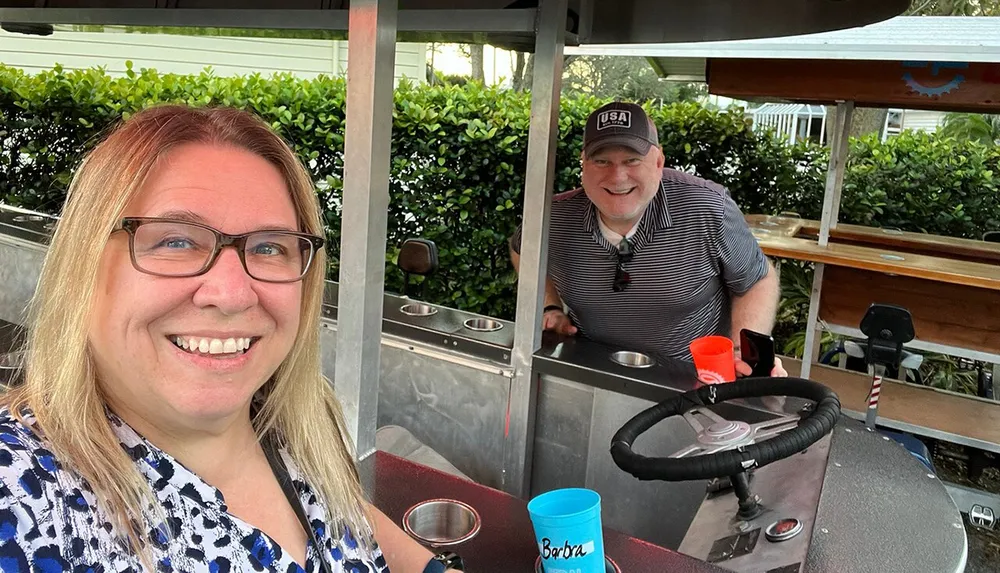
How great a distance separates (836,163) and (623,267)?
366 centimetres

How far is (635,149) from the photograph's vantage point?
3.27 metres

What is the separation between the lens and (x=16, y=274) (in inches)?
172

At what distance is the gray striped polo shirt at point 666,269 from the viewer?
327 centimetres

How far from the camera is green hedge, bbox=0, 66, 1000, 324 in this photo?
20.1 ft

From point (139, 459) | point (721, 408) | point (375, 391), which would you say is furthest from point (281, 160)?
point (721, 408)

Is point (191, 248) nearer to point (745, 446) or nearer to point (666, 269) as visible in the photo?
point (745, 446)

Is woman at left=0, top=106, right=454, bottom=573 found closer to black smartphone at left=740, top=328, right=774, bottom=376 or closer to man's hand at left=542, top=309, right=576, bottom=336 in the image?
black smartphone at left=740, top=328, right=774, bottom=376

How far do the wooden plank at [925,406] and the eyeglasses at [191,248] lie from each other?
15.2 feet

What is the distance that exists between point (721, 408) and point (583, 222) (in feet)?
4.27

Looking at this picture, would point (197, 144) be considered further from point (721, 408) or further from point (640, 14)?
point (640, 14)

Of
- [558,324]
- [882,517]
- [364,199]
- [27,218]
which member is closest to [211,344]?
[364,199]

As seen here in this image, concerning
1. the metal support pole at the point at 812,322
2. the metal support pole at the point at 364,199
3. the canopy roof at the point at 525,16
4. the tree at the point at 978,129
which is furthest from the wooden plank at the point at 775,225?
the tree at the point at 978,129

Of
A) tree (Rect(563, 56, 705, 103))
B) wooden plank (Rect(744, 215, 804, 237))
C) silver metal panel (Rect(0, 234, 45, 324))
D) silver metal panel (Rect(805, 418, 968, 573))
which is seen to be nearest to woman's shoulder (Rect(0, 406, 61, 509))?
silver metal panel (Rect(805, 418, 968, 573))

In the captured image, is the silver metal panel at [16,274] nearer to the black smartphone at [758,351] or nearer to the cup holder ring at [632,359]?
the cup holder ring at [632,359]
